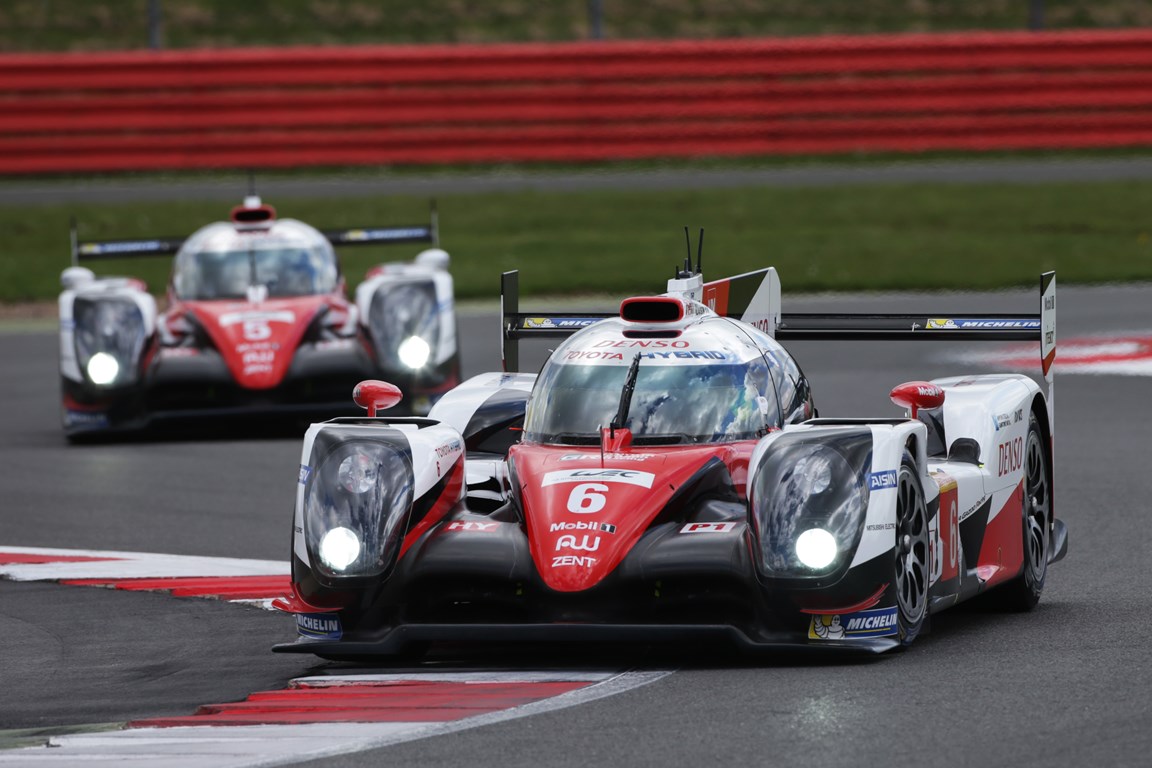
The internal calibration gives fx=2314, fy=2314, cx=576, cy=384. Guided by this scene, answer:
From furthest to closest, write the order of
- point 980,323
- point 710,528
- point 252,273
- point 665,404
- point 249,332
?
point 252,273
point 249,332
point 980,323
point 665,404
point 710,528

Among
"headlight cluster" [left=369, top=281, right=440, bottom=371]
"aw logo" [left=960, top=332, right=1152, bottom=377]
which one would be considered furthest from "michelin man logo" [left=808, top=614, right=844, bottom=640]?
"aw logo" [left=960, top=332, right=1152, bottom=377]

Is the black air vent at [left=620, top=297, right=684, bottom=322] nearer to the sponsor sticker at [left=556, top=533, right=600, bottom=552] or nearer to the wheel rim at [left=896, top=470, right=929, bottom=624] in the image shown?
the wheel rim at [left=896, top=470, right=929, bottom=624]

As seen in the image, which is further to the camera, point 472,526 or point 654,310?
point 654,310

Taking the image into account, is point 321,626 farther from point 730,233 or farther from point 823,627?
point 730,233

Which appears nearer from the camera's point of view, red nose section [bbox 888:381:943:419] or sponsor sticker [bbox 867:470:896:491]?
sponsor sticker [bbox 867:470:896:491]

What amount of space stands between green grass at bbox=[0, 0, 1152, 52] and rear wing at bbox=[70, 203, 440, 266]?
963 inches

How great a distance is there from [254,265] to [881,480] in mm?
10065

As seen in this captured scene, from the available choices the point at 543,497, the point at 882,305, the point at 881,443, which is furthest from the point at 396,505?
the point at 882,305

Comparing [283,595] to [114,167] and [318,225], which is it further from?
[114,167]

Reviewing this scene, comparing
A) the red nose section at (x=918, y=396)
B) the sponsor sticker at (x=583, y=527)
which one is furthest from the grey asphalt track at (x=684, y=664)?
the red nose section at (x=918, y=396)

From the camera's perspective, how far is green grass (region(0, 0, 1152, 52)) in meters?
42.5

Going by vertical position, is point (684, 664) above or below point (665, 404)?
below

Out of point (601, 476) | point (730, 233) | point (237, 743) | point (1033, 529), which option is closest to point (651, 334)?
point (601, 476)

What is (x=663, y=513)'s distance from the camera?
809 centimetres
